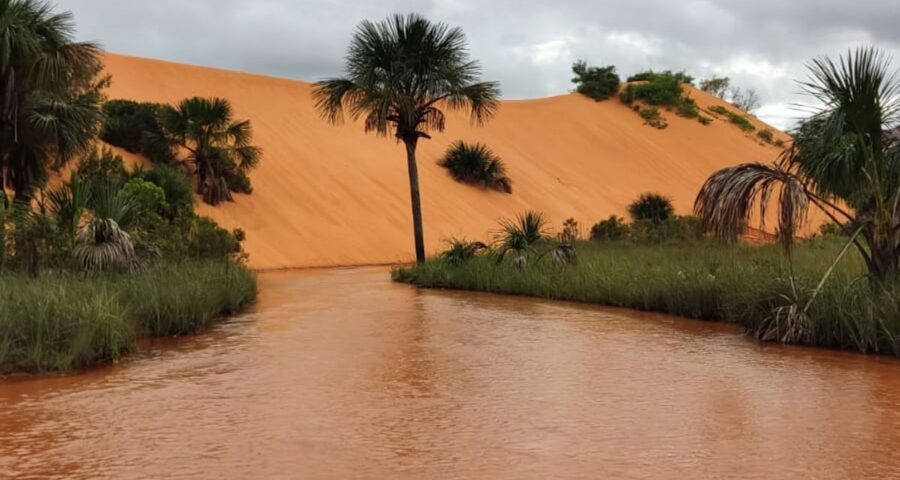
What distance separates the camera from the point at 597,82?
198 ft

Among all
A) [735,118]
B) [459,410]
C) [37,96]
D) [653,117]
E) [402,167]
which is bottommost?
[459,410]

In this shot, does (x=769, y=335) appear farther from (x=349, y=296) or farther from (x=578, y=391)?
(x=349, y=296)

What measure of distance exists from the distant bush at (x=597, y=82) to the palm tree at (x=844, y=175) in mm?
51056

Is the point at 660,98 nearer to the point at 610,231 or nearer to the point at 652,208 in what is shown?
the point at 652,208

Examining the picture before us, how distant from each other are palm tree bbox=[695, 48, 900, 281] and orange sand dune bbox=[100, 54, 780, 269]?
1820 centimetres

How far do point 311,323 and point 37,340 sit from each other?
4359mm

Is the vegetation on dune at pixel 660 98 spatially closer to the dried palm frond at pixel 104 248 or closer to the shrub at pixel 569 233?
the shrub at pixel 569 233

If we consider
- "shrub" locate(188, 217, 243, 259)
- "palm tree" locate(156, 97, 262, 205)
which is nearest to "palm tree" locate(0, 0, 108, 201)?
"shrub" locate(188, 217, 243, 259)

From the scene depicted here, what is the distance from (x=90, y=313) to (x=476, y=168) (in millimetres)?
32299

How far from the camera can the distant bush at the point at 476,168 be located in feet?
130

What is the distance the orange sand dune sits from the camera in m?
29.7

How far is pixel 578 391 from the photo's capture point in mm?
6930

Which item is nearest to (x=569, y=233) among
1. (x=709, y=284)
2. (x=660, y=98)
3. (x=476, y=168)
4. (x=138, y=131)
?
(x=709, y=284)

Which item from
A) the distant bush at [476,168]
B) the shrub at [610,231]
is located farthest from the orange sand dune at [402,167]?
the shrub at [610,231]
